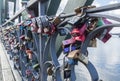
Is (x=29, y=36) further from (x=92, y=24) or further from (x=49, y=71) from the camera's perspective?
(x=92, y=24)

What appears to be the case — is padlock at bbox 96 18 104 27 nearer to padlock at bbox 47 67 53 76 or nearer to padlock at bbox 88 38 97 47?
padlock at bbox 88 38 97 47

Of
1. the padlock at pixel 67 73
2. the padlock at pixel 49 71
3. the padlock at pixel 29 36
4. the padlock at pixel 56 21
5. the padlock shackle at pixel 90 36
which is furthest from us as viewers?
the padlock at pixel 29 36

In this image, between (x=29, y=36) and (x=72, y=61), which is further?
(x=29, y=36)

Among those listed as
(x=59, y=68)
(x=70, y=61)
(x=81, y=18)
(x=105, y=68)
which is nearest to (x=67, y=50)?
(x=70, y=61)

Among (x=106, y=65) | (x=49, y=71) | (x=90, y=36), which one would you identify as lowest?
(x=106, y=65)

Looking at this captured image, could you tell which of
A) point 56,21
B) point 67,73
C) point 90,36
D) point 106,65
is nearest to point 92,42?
point 90,36

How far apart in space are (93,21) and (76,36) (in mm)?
87

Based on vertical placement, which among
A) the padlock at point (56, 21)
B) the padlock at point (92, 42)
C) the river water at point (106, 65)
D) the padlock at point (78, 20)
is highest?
the padlock at point (78, 20)

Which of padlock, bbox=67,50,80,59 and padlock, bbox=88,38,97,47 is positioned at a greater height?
padlock, bbox=88,38,97,47

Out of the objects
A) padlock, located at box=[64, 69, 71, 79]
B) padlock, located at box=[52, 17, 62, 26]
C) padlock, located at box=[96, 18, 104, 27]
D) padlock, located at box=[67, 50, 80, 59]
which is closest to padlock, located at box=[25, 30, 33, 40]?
padlock, located at box=[52, 17, 62, 26]

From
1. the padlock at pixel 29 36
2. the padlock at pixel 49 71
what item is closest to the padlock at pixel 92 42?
the padlock at pixel 49 71

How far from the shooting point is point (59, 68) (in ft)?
4.25

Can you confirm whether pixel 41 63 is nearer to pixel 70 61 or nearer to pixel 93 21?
pixel 70 61

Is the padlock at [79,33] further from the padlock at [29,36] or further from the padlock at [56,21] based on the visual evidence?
the padlock at [29,36]
